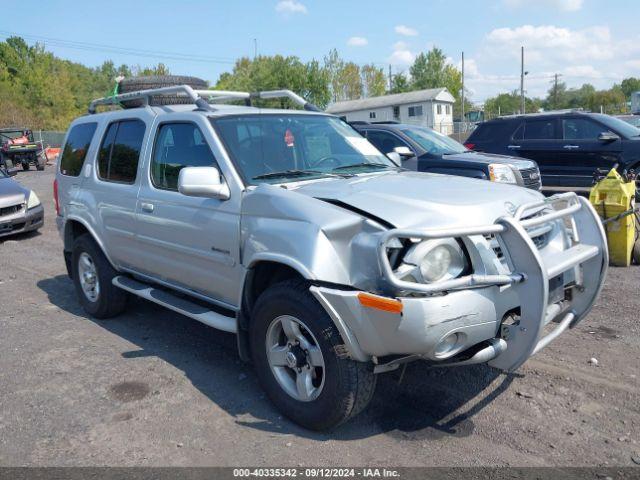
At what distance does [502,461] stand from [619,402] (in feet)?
3.59

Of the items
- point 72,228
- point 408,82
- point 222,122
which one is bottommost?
point 72,228

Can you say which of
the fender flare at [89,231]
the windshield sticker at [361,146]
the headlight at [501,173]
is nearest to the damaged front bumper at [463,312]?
the windshield sticker at [361,146]

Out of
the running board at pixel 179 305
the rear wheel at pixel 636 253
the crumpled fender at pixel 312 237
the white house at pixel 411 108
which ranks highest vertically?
the white house at pixel 411 108

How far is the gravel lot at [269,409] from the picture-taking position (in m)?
3.30

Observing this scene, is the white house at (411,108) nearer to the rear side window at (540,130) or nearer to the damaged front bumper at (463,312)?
the rear side window at (540,130)

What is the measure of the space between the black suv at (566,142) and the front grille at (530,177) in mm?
2526

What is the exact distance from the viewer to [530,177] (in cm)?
980

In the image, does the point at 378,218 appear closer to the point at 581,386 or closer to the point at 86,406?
the point at 581,386

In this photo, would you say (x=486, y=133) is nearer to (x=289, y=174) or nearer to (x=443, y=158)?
(x=443, y=158)

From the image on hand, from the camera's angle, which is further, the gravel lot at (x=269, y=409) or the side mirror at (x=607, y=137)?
the side mirror at (x=607, y=137)

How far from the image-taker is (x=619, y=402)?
3707 mm

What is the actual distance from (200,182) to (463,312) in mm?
1885

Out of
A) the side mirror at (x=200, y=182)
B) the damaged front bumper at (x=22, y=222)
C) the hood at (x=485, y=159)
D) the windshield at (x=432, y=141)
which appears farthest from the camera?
the damaged front bumper at (x=22, y=222)

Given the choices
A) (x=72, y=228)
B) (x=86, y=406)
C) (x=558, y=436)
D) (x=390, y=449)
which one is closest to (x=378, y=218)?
(x=390, y=449)
